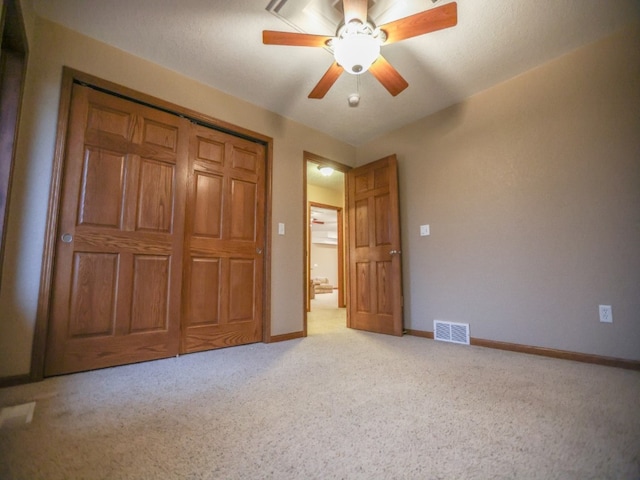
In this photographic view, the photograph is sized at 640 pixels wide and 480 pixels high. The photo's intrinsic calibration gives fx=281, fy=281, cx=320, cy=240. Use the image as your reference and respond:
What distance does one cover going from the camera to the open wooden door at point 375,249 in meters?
3.11

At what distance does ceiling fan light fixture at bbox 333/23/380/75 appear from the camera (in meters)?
1.61

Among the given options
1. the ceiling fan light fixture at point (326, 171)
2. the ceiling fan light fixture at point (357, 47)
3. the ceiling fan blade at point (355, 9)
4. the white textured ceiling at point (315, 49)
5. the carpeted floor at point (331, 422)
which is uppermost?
the white textured ceiling at point (315, 49)

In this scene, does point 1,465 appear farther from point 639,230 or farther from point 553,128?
point 553,128

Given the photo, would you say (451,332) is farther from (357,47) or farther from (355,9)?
(355,9)

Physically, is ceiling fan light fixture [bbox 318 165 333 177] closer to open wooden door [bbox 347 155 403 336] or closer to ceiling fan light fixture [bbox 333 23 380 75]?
open wooden door [bbox 347 155 403 336]

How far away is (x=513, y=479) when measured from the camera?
0.86 metres

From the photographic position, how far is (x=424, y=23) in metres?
1.58

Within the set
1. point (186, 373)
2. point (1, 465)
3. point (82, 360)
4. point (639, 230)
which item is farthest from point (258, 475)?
point (639, 230)

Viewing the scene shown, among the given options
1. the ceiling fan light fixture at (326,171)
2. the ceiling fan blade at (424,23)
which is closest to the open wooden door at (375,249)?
the ceiling fan light fixture at (326,171)

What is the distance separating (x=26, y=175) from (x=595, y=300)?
13.1 feet

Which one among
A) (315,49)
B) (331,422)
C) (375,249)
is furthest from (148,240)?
(375,249)

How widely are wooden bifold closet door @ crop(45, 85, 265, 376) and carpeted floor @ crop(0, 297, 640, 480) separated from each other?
11.1 inches

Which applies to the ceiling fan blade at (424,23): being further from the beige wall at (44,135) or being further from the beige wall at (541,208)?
the beige wall at (44,135)

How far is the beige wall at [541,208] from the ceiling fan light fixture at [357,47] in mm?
1658
